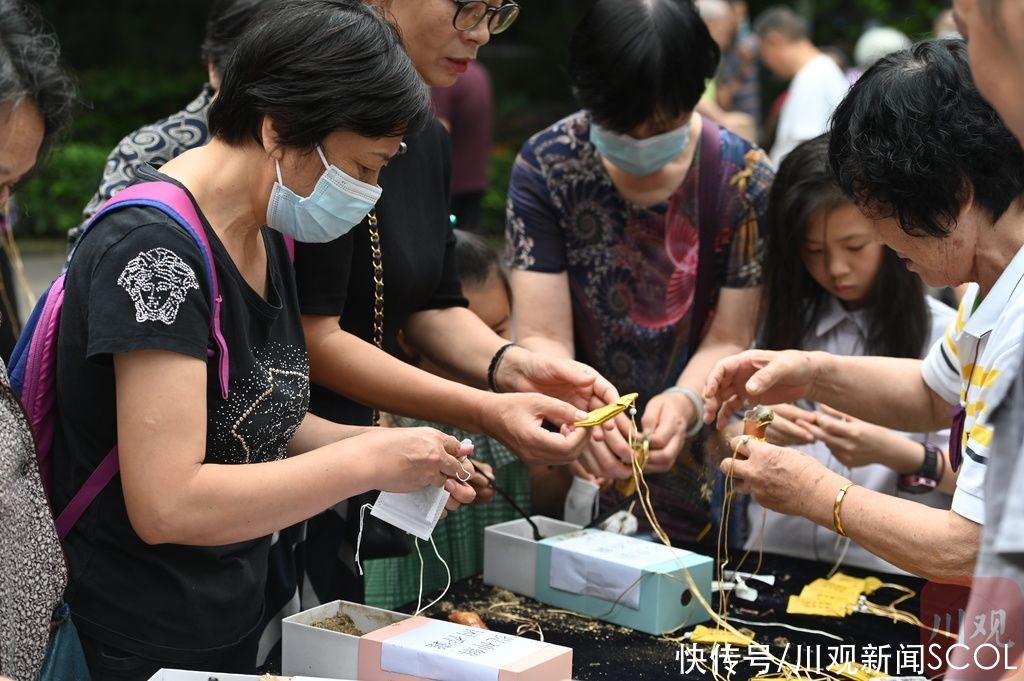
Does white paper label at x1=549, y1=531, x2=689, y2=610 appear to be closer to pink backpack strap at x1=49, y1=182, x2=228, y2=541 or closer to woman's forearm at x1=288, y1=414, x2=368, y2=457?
woman's forearm at x1=288, y1=414, x2=368, y2=457

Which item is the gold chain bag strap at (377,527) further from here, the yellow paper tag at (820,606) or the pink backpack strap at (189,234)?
the yellow paper tag at (820,606)

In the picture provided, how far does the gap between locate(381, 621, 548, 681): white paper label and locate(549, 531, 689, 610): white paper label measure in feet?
1.41

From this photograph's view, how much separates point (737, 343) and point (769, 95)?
12.5 metres

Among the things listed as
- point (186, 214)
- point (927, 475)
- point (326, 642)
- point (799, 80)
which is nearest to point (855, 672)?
point (927, 475)

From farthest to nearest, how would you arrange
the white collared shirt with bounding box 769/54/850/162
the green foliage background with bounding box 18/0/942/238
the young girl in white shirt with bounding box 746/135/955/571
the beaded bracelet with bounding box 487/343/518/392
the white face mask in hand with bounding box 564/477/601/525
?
the green foliage background with bounding box 18/0/942/238, the white collared shirt with bounding box 769/54/850/162, the white face mask in hand with bounding box 564/477/601/525, the young girl in white shirt with bounding box 746/135/955/571, the beaded bracelet with bounding box 487/343/518/392

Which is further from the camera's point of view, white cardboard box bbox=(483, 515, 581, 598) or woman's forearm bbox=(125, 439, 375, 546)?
white cardboard box bbox=(483, 515, 581, 598)

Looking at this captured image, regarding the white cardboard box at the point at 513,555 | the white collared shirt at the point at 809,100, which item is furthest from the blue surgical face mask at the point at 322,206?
the white collared shirt at the point at 809,100

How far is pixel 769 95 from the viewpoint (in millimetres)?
14828

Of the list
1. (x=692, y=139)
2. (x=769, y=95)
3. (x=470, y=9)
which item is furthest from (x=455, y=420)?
(x=769, y=95)

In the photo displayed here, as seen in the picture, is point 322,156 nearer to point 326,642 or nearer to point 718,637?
point 326,642

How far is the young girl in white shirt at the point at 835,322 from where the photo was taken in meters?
2.83

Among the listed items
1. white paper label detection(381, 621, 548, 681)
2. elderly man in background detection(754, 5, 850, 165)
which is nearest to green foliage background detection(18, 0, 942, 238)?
elderly man in background detection(754, 5, 850, 165)

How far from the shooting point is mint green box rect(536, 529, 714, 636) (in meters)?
2.34

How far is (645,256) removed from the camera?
3033 mm
